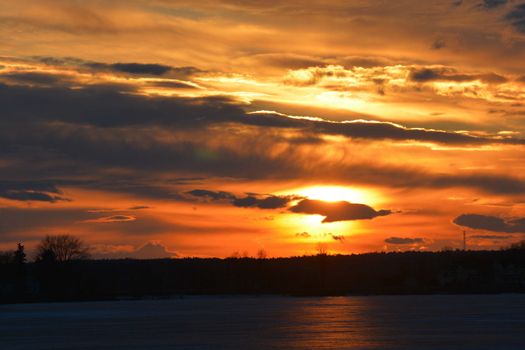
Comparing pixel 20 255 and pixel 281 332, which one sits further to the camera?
pixel 20 255

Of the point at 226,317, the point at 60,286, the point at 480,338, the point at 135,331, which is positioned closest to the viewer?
the point at 480,338

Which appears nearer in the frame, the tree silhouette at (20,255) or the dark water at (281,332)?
the dark water at (281,332)

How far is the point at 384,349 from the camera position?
167ft

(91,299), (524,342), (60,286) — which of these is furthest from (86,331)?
(60,286)

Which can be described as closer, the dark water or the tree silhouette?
the dark water

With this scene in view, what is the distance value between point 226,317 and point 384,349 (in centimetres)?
3854

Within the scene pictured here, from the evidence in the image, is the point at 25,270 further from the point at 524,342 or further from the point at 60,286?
the point at 524,342

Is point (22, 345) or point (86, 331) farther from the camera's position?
point (86, 331)

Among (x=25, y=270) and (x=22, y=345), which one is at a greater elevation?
(x=25, y=270)

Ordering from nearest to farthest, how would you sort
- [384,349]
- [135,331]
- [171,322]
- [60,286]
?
[384,349], [135,331], [171,322], [60,286]

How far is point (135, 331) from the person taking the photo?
2724 inches

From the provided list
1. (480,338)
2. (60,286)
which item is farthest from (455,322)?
(60,286)

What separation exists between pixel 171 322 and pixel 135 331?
11703 mm

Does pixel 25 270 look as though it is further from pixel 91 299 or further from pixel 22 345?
pixel 22 345
